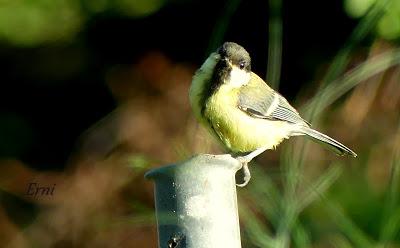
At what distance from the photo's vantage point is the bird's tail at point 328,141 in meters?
2.92

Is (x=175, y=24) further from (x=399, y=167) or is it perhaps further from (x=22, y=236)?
(x=399, y=167)

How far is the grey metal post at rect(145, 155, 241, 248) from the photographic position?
1.93 m

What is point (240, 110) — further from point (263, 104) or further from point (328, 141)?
point (328, 141)

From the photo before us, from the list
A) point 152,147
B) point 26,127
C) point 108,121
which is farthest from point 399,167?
point 26,127

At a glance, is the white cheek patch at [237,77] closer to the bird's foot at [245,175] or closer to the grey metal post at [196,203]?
the bird's foot at [245,175]

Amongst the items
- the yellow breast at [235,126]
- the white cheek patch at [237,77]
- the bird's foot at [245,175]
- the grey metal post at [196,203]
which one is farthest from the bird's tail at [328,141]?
the grey metal post at [196,203]

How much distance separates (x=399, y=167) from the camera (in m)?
2.17

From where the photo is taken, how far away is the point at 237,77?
116 inches

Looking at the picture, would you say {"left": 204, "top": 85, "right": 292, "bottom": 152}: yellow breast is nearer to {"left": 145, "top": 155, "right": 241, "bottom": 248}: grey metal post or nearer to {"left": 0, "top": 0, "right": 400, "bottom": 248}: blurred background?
{"left": 0, "top": 0, "right": 400, "bottom": 248}: blurred background

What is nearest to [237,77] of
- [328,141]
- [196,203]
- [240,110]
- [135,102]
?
[240,110]

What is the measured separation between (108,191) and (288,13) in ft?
3.21

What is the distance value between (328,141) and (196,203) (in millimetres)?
1102

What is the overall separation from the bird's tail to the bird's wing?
0.11 ft

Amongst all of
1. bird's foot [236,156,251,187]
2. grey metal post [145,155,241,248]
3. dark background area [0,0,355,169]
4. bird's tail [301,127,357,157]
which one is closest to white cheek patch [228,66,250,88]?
bird's tail [301,127,357,157]
